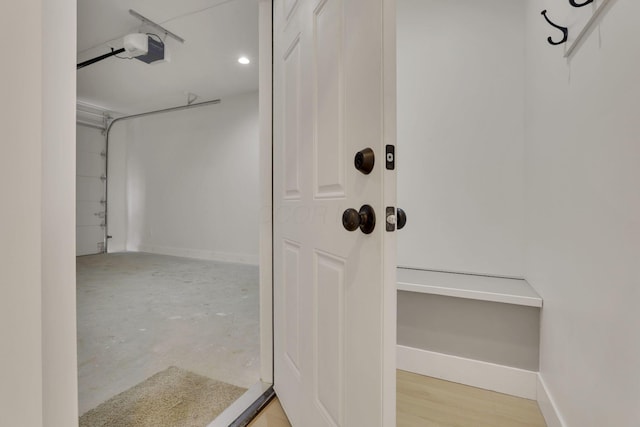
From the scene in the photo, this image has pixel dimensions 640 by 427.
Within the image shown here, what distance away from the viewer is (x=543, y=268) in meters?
1.28

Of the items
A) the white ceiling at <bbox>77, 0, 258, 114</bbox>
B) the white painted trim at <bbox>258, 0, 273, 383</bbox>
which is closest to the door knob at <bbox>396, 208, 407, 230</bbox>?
the white painted trim at <bbox>258, 0, 273, 383</bbox>

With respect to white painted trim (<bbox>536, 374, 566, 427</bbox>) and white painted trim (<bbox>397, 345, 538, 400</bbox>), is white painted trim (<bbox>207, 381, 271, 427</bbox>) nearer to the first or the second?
white painted trim (<bbox>397, 345, 538, 400</bbox>)

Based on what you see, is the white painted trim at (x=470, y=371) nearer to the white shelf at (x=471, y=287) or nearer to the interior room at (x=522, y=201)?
the interior room at (x=522, y=201)

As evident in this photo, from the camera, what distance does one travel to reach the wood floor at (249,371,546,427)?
1188mm

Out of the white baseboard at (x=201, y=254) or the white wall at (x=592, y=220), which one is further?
the white baseboard at (x=201, y=254)

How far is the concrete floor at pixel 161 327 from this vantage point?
154 cm

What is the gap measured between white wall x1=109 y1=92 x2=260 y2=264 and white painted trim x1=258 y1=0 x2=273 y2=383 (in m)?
3.03

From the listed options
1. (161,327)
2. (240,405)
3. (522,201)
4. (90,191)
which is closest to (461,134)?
(522,201)

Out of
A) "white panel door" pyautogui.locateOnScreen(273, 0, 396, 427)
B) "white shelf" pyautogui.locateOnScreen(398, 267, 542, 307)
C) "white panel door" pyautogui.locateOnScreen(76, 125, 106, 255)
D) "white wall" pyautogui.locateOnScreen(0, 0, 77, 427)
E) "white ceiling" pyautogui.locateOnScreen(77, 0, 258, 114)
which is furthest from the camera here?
"white panel door" pyautogui.locateOnScreen(76, 125, 106, 255)

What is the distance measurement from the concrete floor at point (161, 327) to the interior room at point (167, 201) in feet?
0.04

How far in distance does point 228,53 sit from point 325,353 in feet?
12.0

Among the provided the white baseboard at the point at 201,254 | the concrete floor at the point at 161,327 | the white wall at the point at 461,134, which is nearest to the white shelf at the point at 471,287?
the white wall at the point at 461,134

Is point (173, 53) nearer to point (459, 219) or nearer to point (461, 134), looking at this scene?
point (461, 134)

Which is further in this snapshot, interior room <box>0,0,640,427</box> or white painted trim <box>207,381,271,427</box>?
white painted trim <box>207,381,271,427</box>
